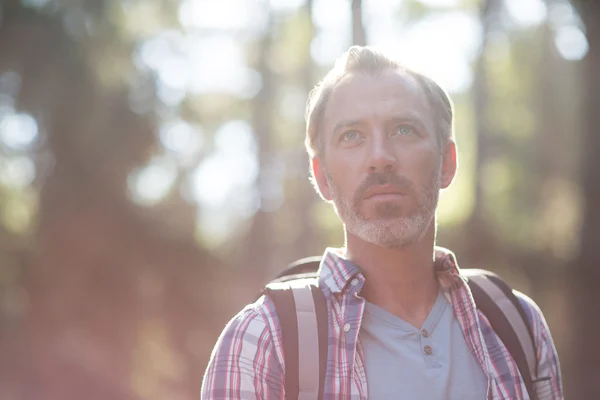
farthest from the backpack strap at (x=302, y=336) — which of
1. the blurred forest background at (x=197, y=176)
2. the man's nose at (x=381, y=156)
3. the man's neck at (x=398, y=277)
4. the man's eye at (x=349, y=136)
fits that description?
the blurred forest background at (x=197, y=176)

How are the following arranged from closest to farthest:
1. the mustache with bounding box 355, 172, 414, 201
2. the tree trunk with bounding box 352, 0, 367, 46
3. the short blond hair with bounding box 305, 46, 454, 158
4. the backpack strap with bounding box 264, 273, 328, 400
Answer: the backpack strap with bounding box 264, 273, 328, 400 < the mustache with bounding box 355, 172, 414, 201 < the short blond hair with bounding box 305, 46, 454, 158 < the tree trunk with bounding box 352, 0, 367, 46

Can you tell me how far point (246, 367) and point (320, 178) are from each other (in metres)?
1.05

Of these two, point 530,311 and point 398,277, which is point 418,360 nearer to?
point 398,277

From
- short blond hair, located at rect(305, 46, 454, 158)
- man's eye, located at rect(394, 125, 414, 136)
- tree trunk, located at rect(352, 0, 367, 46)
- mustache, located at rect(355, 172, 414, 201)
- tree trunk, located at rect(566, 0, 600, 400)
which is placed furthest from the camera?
tree trunk, located at rect(566, 0, 600, 400)

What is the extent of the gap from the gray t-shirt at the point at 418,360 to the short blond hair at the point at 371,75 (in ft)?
A: 2.77

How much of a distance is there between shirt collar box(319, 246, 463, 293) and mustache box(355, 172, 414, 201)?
0.27 m

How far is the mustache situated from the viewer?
2.75 m

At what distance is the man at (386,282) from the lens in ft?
7.86

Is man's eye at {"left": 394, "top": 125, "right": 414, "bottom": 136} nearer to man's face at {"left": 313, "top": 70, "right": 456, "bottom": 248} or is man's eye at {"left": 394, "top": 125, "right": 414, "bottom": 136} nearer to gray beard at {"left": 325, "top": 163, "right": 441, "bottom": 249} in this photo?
man's face at {"left": 313, "top": 70, "right": 456, "bottom": 248}

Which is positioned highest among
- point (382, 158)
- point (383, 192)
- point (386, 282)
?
point (382, 158)

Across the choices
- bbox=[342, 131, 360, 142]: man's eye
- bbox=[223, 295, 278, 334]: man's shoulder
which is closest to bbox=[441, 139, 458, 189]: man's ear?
bbox=[342, 131, 360, 142]: man's eye

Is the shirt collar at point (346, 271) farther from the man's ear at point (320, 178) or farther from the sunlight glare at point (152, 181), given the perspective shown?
the sunlight glare at point (152, 181)

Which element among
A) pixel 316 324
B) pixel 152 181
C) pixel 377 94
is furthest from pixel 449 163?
pixel 152 181

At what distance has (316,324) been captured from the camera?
95.7 inches
